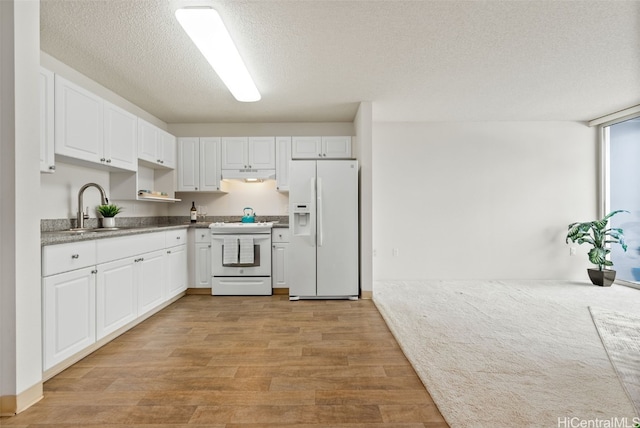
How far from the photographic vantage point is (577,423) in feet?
5.51

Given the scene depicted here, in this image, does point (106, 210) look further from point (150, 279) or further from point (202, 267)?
point (202, 267)

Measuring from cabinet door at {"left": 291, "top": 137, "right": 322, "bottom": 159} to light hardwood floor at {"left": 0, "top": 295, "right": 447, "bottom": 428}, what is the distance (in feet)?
8.07

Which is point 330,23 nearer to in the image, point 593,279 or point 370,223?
point 370,223

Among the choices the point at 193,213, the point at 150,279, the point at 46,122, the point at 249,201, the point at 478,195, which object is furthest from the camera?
the point at 478,195

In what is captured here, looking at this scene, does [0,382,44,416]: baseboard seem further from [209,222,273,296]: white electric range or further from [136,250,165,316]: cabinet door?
[209,222,273,296]: white electric range

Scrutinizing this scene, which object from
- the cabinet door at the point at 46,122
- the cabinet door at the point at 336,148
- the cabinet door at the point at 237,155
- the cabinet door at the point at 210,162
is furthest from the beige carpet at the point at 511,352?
the cabinet door at the point at 46,122

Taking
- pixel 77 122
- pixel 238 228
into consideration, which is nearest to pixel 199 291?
pixel 238 228

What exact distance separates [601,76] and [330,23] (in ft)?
10.1

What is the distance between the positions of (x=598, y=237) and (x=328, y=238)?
396 centimetres

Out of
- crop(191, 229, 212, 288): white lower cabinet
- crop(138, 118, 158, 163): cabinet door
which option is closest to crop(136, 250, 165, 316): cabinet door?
crop(191, 229, 212, 288): white lower cabinet

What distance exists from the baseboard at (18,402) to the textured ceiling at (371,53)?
8.05 ft

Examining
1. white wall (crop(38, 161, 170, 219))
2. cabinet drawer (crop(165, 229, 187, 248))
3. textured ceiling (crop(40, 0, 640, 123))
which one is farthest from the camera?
cabinet drawer (crop(165, 229, 187, 248))

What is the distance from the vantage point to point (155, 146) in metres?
4.21

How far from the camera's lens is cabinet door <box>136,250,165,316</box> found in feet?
10.4
